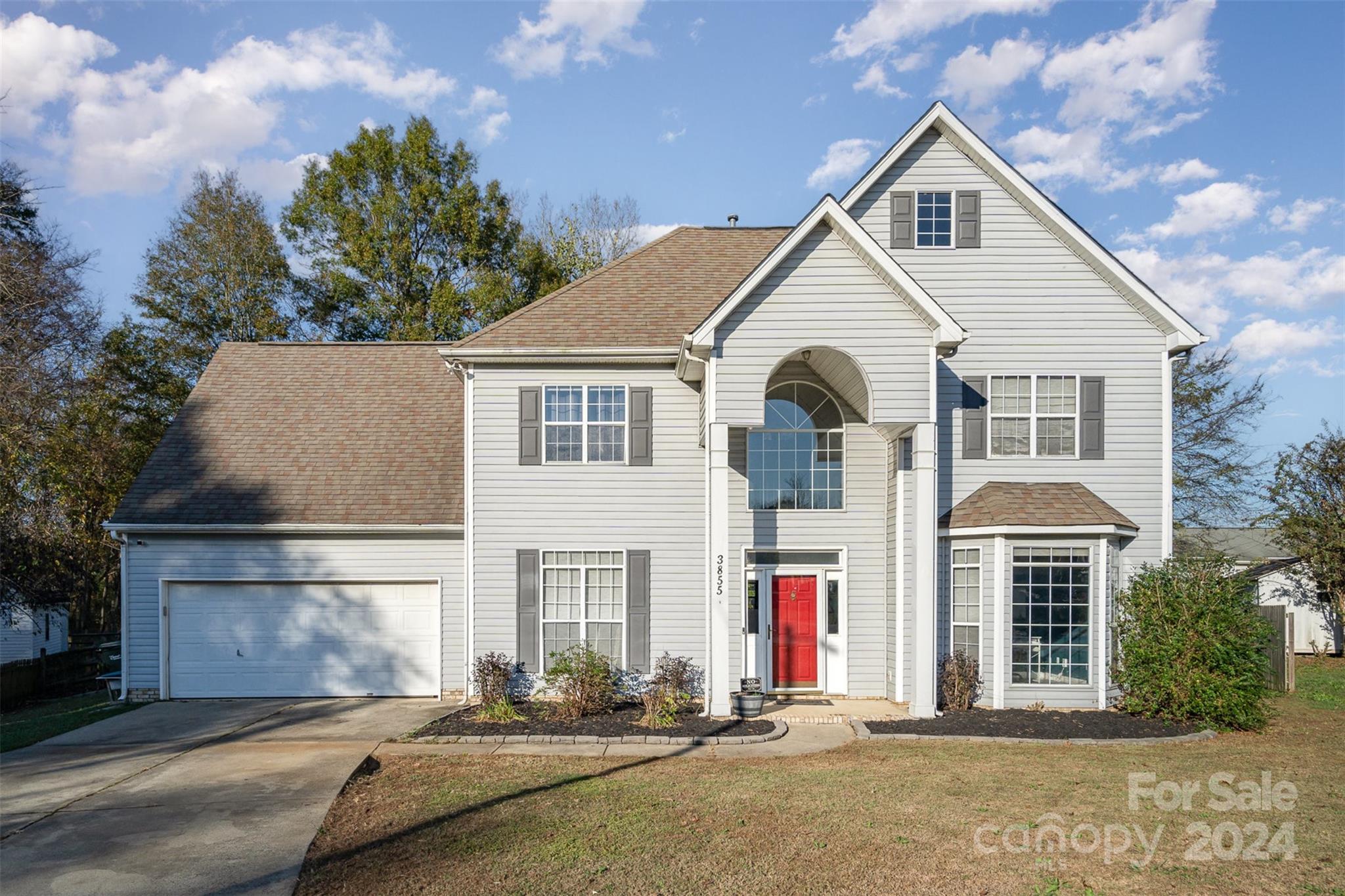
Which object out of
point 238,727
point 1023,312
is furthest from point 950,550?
point 238,727

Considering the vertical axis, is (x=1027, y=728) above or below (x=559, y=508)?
below

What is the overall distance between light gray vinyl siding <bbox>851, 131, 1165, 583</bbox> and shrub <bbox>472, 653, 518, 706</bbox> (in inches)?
302

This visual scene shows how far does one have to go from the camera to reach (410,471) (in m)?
16.3

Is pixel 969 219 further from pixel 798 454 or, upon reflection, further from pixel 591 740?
pixel 591 740

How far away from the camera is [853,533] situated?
1478 centimetres

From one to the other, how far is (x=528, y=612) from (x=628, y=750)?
12.2 ft

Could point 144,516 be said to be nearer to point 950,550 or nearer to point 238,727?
point 238,727

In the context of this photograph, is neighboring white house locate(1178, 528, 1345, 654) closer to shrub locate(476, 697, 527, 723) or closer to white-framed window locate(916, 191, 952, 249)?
white-framed window locate(916, 191, 952, 249)

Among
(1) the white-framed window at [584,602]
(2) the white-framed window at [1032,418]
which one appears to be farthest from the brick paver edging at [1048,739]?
(2) the white-framed window at [1032,418]

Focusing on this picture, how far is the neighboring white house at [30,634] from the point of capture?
20.9 meters

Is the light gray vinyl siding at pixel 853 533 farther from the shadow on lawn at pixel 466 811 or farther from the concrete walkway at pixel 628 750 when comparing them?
the shadow on lawn at pixel 466 811

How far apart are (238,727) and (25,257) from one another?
1250cm

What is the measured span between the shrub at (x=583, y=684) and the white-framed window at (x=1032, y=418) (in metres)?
7.36

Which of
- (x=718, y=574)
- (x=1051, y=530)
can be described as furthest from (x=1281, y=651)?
(x=718, y=574)
